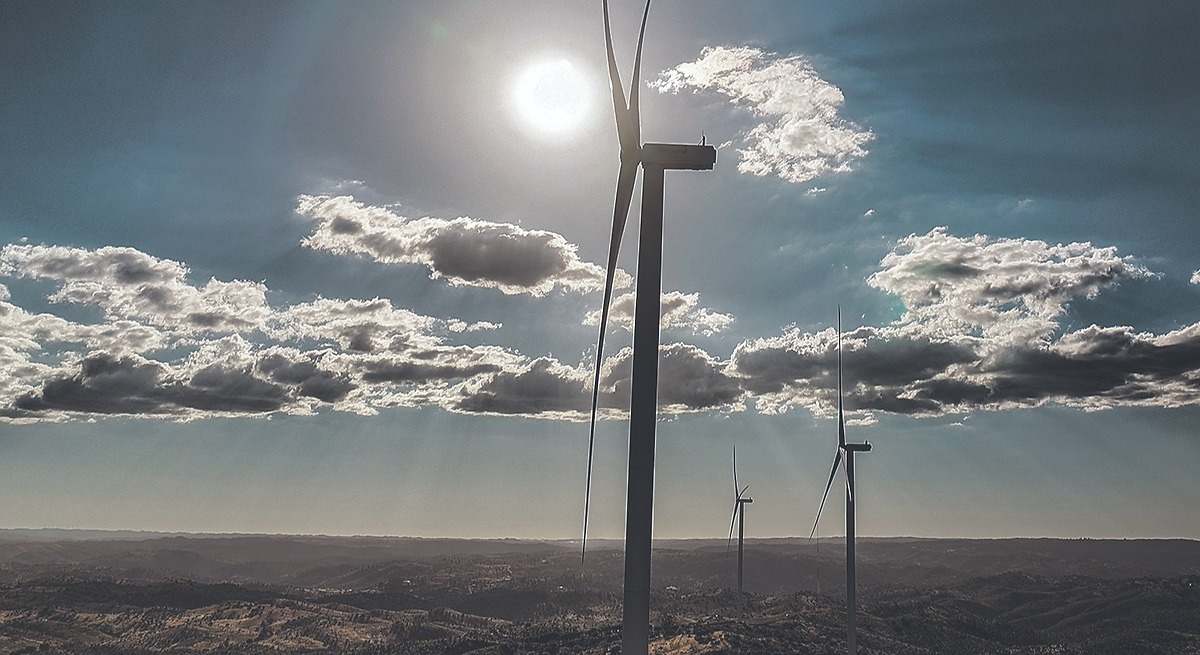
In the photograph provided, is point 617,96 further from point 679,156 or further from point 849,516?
point 849,516

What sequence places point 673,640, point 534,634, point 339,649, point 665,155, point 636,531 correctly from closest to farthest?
point 636,531 < point 665,155 < point 673,640 < point 534,634 < point 339,649

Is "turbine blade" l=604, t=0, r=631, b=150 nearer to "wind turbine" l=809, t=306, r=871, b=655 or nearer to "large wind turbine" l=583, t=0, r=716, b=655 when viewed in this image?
"large wind turbine" l=583, t=0, r=716, b=655

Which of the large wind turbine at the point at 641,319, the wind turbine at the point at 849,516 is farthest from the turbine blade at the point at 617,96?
the wind turbine at the point at 849,516

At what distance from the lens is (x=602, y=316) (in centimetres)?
4122

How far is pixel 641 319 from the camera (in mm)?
34625

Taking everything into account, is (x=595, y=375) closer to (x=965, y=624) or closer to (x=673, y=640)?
(x=673, y=640)

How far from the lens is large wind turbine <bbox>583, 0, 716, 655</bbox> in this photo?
3216 cm

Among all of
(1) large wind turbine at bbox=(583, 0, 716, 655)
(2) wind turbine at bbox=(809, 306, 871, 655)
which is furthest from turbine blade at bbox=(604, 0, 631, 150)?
(2) wind turbine at bbox=(809, 306, 871, 655)

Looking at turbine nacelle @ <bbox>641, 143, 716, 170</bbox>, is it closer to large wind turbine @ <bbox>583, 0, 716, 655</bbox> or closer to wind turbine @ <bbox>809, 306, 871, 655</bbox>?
large wind turbine @ <bbox>583, 0, 716, 655</bbox>

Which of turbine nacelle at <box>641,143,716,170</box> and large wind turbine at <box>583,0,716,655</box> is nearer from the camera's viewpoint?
large wind turbine at <box>583,0,716,655</box>

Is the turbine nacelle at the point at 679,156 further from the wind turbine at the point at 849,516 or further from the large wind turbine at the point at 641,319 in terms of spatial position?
the wind turbine at the point at 849,516

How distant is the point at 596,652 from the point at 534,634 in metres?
Result: 27.3

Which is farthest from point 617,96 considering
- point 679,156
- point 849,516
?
point 849,516

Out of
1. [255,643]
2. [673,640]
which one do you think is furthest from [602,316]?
[255,643]
